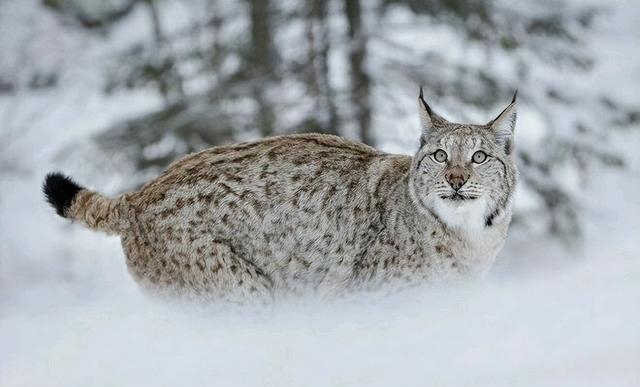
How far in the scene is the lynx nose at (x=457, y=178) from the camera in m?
4.69

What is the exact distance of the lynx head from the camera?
4746mm

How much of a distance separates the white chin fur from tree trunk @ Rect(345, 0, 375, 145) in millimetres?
5556

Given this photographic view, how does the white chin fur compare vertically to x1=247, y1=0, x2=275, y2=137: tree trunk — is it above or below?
below

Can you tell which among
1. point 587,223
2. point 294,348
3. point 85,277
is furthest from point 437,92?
point 294,348

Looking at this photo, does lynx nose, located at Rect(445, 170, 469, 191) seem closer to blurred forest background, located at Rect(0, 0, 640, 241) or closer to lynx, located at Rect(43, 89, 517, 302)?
lynx, located at Rect(43, 89, 517, 302)

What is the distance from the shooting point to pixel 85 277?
11625mm

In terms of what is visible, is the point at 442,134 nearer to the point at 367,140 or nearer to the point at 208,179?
the point at 208,179

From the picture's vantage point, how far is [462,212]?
4883 mm

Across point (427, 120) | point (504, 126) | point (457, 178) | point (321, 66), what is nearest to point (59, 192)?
point (427, 120)

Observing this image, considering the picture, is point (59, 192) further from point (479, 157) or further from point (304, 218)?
point (479, 157)

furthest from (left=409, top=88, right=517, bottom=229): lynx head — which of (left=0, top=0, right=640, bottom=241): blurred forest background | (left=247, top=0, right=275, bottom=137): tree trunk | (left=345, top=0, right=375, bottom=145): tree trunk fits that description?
(left=247, top=0, right=275, bottom=137): tree trunk

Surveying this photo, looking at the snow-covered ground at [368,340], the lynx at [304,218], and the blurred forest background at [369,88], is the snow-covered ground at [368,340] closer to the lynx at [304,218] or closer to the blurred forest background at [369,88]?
the lynx at [304,218]

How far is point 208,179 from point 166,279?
52 cm

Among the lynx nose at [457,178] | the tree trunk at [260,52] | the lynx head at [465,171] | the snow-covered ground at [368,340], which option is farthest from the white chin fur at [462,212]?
the tree trunk at [260,52]
